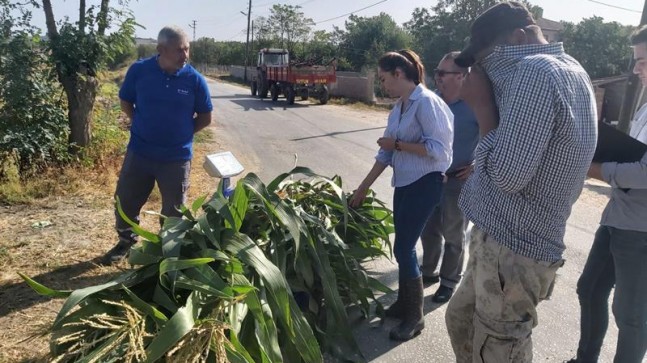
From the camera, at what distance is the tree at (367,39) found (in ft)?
142

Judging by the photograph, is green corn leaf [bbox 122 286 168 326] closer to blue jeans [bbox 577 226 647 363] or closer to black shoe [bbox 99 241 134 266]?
blue jeans [bbox 577 226 647 363]

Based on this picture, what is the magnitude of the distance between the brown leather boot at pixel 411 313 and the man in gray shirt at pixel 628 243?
3.23 feet

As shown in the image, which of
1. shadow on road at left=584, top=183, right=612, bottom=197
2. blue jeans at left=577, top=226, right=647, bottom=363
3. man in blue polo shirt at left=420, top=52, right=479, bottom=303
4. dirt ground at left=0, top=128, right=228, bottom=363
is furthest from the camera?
shadow on road at left=584, top=183, right=612, bottom=197

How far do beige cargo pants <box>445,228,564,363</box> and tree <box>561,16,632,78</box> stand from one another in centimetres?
3606

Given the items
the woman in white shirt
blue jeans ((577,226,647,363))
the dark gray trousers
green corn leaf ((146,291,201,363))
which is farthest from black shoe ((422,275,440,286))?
green corn leaf ((146,291,201,363))

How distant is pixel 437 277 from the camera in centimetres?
394

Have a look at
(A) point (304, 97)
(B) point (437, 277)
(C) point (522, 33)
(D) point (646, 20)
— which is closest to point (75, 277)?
(B) point (437, 277)

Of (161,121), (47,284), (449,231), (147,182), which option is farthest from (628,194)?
(47,284)

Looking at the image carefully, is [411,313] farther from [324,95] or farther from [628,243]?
[324,95]

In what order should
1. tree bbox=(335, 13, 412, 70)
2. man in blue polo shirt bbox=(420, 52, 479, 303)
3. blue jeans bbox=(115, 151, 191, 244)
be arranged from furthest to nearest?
tree bbox=(335, 13, 412, 70)
blue jeans bbox=(115, 151, 191, 244)
man in blue polo shirt bbox=(420, 52, 479, 303)

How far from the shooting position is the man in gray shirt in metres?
2.19

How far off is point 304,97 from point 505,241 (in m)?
20.9

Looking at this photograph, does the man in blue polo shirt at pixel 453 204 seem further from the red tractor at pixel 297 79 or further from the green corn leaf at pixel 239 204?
the red tractor at pixel 297 79

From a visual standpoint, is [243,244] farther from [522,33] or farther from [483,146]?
[522,33]
